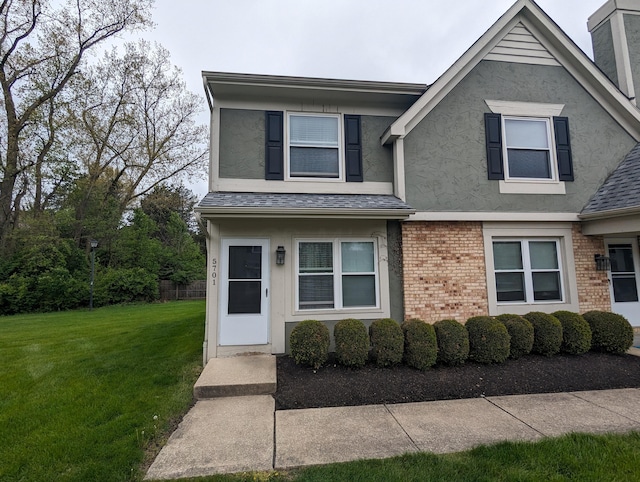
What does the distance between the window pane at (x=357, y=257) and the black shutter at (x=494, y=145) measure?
3.18m

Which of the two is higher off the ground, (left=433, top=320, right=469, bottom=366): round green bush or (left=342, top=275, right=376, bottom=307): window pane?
(left=342, top=275, right=376, bottom=307): window pane

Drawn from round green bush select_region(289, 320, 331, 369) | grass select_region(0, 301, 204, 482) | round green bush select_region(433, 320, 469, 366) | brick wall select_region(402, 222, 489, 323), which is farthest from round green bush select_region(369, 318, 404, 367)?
grass select_region(0, 301, 204, 482)

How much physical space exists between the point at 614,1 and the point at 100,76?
75.1 feet

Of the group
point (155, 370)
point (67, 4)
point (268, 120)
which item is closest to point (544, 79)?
point (268, 120)

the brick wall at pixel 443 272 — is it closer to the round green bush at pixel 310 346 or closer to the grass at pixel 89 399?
the round green bush at pixel 310 346

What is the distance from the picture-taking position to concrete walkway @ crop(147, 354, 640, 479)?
305 centimetres

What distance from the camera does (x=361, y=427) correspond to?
3.61 m

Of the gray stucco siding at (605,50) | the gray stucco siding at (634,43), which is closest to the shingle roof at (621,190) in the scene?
the gray stucco siding at (634,43)

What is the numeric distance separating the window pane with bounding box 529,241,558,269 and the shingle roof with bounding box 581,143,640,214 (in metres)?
1.02

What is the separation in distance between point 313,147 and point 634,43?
879 cm

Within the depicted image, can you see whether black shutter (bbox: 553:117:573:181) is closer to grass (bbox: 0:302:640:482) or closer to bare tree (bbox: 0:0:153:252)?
grass (bbox: 0:302:640:482)

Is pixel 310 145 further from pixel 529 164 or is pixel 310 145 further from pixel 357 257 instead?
pixel 529 164

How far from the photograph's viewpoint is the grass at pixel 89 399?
9.89 feet

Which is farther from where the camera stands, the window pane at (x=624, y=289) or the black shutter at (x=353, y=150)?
the window pane at (x=624, y=289)
